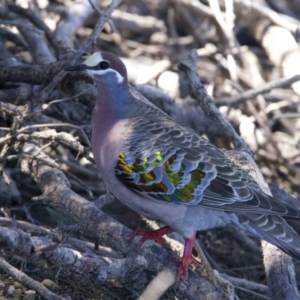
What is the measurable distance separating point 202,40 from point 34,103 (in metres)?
3.26

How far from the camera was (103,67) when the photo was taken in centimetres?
422

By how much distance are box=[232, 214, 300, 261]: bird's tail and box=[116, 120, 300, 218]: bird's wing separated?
119 mm

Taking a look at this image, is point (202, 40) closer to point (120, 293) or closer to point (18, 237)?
point (120, 293)

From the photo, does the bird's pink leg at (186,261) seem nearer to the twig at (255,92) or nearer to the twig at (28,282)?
the twig at (28,282)

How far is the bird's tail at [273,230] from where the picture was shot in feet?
12.2

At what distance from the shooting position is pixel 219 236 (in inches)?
223

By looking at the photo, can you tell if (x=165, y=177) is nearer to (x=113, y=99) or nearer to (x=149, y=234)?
(x=149, y=234)

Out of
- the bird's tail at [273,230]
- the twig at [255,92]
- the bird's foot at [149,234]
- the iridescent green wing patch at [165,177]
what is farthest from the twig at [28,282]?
the twig at [255,92]

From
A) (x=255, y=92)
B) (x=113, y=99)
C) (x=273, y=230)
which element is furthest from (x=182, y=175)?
(x=255, y=92)

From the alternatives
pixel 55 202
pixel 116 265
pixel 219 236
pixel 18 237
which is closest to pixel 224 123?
pixel 219 236

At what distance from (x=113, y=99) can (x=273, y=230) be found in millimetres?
1215

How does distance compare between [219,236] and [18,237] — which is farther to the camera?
[219,236]

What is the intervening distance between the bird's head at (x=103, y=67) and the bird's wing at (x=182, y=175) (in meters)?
0.44

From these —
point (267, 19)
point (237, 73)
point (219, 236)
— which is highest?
point (267, 19)
